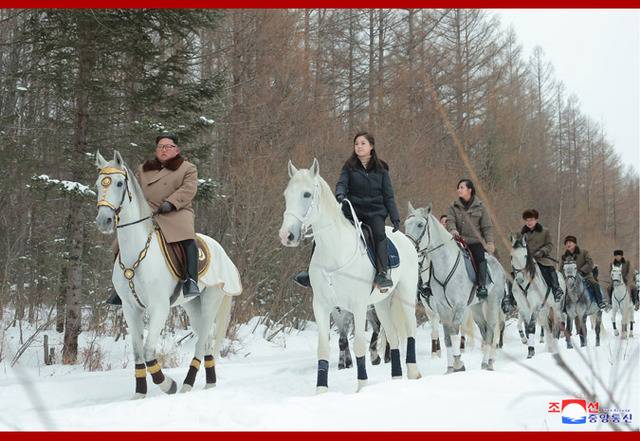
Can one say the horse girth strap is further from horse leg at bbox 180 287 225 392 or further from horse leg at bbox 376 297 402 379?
horse leg at bbox 376 297 402 379

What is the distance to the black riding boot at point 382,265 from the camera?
742 cm

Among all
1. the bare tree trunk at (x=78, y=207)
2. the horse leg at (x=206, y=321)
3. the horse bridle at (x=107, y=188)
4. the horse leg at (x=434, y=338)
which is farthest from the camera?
the horse leg at (x=434, y=338)

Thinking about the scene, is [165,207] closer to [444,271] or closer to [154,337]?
[154,337]

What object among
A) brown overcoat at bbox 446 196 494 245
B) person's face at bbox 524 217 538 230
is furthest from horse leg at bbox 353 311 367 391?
person's face at bbox 524 217 538 230

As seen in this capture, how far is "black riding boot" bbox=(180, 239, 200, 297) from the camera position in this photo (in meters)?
7.36

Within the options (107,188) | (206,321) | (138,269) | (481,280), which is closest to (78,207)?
(206,321)

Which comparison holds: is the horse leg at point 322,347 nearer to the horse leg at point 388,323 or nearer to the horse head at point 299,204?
the horse head at point 299,204

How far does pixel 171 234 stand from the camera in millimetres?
7477

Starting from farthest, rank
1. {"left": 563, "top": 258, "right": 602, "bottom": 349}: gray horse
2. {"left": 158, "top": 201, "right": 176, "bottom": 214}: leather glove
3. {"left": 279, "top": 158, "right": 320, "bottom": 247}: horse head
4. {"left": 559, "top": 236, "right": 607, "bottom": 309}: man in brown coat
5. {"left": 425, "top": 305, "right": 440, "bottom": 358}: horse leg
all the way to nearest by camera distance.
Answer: {"left": 559, "top": 236, "right": 607, "bottom": 309}: man in brown coat → {"left": 563, "top": 258, "right": 602, "bottom": 349}: gray horse → {"left": 425, "top": 305, "right": 440, "bottom": 358}: horse leg → {"left": 158, "top": 201, "right": 176, "bottom": 214}: leather glove → {"left": 279, "top": 158, "right": 320, "bottom": 247}: horse head

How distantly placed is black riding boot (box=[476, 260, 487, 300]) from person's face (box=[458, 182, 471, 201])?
41.7 inches

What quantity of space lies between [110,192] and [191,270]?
1.31m

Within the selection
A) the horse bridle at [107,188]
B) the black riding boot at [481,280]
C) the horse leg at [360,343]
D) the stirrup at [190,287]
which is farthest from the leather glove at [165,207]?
the black riding boot at [481,280]

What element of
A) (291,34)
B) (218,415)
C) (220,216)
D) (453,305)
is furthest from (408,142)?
(218,415)

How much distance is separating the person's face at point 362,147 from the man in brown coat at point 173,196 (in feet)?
6.31
